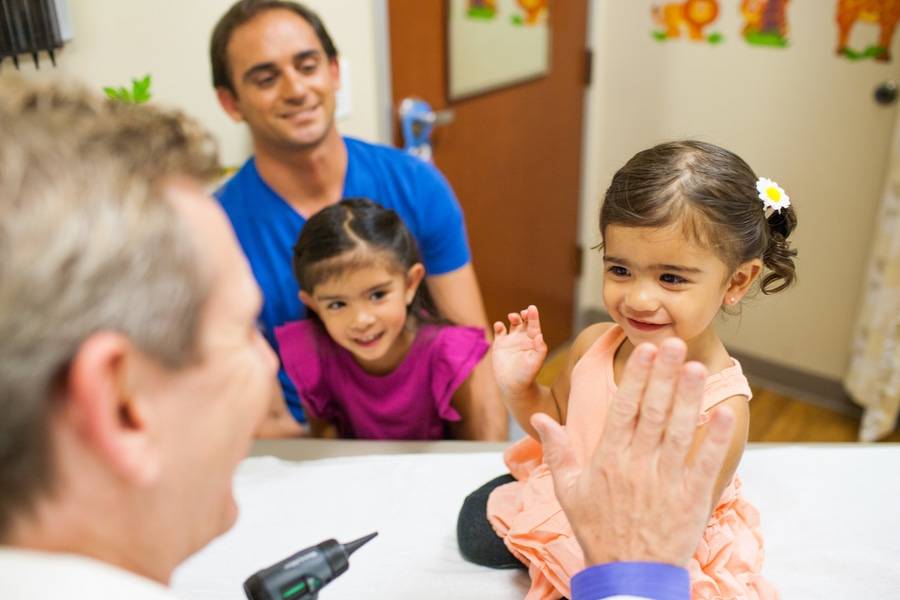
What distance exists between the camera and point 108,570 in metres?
0.52

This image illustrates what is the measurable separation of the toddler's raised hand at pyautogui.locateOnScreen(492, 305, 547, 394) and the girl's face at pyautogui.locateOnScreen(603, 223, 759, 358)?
0.13m

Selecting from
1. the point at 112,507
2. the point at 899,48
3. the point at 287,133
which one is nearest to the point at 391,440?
the point at 287,133

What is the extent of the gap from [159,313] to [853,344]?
8.23 feet

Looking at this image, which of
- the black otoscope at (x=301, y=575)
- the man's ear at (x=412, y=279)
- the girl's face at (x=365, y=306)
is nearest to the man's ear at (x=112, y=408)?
the black otoscope at (x=301, y=575)

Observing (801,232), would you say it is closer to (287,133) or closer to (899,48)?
(899,48)

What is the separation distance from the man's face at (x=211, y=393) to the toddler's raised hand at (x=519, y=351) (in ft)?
1.68

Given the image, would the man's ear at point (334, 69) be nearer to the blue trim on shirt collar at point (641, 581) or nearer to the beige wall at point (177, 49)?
the beige wall at point (177, 49)

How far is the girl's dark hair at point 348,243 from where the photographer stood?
1428 millimetres

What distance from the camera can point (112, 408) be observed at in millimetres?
503

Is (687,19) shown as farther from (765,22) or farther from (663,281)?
(663,281)

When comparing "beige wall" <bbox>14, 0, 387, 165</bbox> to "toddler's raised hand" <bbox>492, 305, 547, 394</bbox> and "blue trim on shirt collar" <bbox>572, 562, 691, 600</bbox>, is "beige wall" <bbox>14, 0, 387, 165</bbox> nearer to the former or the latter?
"toddler's raised hand" <bbox>492, 305, 547, 394</bbox>

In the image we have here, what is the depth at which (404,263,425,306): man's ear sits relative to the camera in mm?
1525

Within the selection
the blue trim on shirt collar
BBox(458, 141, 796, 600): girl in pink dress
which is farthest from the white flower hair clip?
the blue trim on shirt collar

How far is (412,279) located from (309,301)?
8.3 inches
